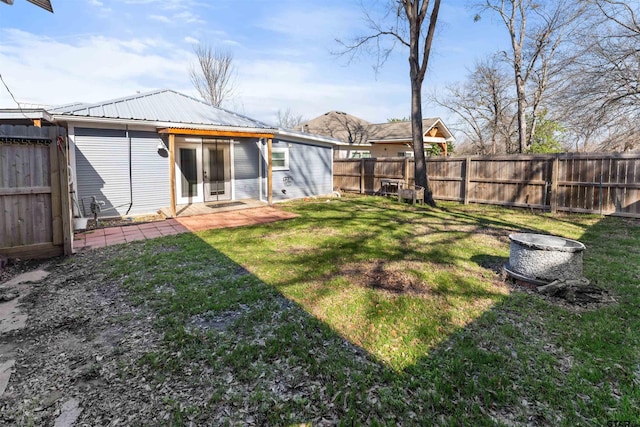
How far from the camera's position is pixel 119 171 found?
880 centimetres

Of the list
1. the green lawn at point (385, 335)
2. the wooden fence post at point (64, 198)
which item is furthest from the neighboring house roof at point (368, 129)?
the wooden fence post at point (64, 198)

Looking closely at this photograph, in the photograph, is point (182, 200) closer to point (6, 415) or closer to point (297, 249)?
point (297, 249)

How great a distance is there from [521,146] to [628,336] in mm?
16181

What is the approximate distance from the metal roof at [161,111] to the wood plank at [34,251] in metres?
3.93

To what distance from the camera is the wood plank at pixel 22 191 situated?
4.81 meters

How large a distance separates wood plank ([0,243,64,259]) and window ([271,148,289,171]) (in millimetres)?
7559

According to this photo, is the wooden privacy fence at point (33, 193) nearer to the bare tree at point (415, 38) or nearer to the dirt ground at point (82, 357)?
the dirt ground at point (82, 357)

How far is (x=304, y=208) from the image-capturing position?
35.7ft

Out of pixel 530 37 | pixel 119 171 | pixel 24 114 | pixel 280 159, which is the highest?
pixel 530 37

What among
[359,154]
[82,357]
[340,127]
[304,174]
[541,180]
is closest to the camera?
[82,357]

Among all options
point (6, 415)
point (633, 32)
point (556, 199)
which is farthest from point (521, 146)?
point (6, 415)

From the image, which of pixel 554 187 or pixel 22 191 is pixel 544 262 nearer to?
pixel 554 187

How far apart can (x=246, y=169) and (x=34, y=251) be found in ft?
23.7

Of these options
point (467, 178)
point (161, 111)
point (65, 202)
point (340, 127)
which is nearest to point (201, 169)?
point (161, 111)
